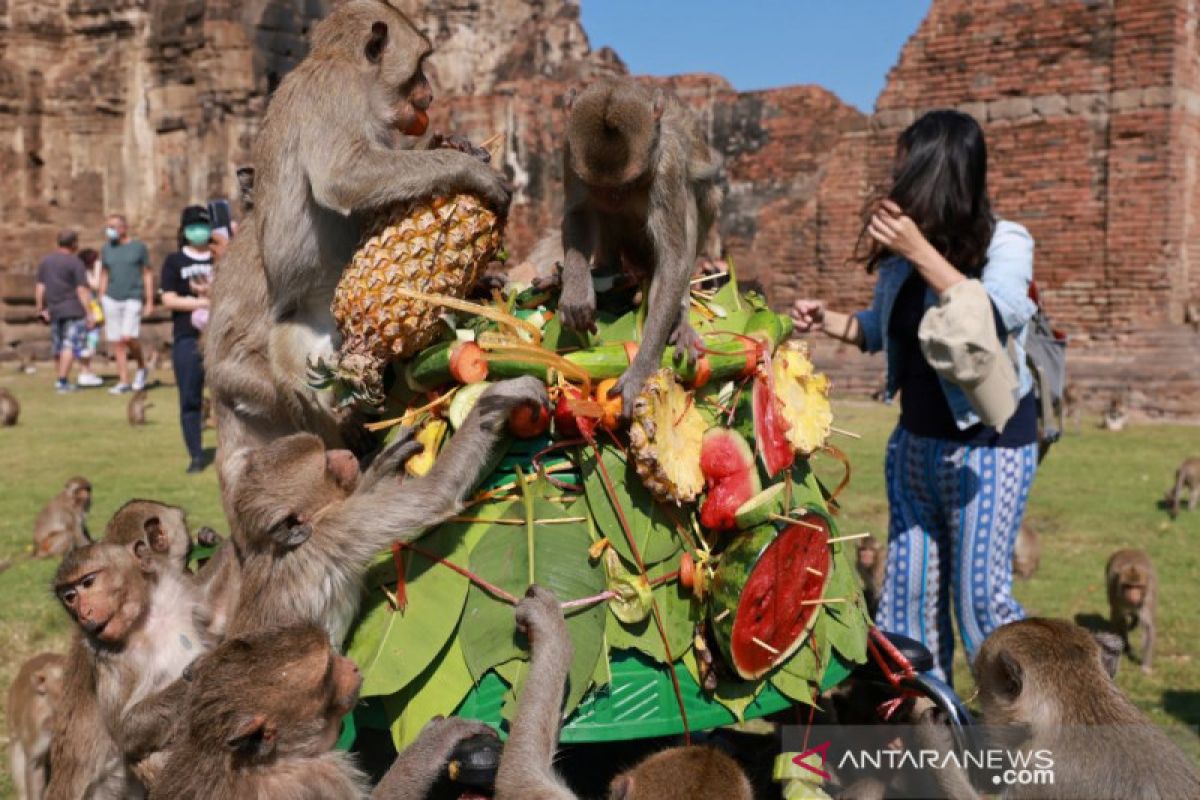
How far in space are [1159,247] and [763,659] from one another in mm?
17156

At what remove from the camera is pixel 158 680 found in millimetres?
3404

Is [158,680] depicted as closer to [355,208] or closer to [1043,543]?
[355,208]

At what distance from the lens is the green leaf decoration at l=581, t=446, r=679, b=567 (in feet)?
9.59

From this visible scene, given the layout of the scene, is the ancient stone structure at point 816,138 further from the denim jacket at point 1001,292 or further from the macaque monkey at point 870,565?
the denim jacket at point 1001,292

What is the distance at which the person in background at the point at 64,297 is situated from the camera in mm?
17156

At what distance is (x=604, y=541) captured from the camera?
292 centimetres

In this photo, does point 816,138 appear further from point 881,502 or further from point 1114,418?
point 881,502

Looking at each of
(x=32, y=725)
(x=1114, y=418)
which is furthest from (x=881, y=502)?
(x=32, y=725)

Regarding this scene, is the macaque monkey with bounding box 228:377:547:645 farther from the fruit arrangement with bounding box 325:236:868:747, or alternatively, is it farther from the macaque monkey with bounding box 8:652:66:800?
the macaque monkey with bounding box 8:652:66:800

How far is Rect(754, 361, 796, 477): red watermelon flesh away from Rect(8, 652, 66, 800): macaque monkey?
2802 millimetres

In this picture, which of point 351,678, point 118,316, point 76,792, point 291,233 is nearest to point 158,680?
point 76,792

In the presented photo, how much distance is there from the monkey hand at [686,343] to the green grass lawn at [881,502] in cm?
284

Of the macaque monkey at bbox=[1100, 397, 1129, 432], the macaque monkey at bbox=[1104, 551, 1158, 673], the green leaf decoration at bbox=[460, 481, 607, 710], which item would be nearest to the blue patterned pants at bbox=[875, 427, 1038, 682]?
the green leaf decoration at bbox=[460, 481, 607, 710]

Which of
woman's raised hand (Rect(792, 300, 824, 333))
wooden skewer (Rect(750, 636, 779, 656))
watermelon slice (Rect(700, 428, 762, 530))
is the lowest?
wooden skewer (Rect(750, 636, 779, 656))
